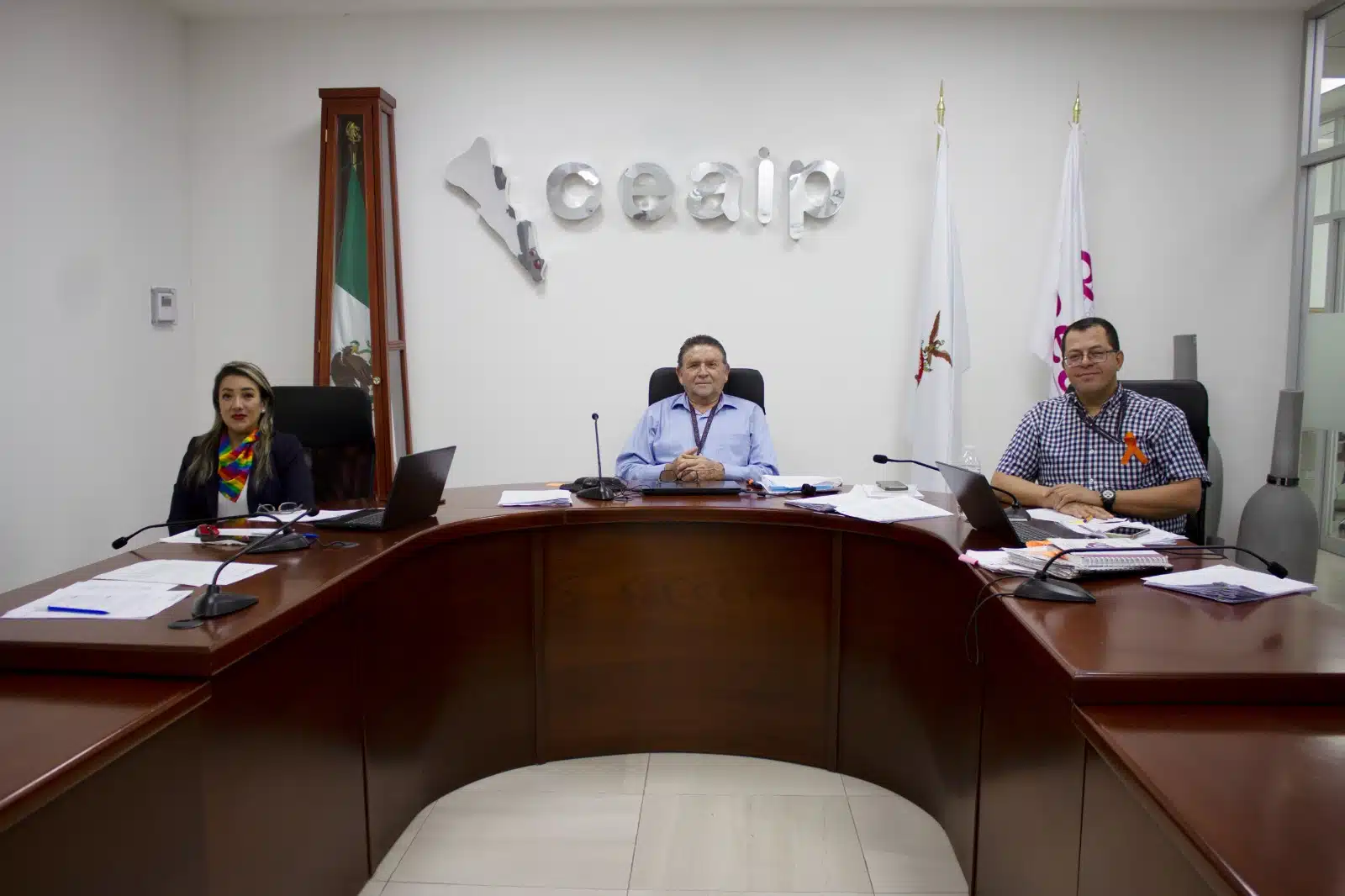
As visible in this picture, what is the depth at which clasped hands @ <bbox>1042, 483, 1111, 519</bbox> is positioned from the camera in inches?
Answer: 91.0

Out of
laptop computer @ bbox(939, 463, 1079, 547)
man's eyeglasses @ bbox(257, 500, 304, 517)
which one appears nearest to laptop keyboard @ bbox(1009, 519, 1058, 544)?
laptop computer @ bbox(939, 463, 1079, 547)

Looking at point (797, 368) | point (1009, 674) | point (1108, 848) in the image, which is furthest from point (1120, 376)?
point (1108, 848)

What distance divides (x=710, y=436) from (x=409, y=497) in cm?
133

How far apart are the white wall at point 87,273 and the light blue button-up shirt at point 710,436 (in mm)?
2082

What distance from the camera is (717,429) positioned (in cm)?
319

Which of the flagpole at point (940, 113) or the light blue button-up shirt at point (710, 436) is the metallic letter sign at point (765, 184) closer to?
the flagpole at point (940, 113)

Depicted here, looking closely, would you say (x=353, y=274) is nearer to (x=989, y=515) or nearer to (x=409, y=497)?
(x=409, y=497)

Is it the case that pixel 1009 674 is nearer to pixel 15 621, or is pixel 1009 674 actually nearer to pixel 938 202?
pixel 15 621

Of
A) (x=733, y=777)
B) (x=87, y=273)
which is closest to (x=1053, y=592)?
(x=733, y=777)

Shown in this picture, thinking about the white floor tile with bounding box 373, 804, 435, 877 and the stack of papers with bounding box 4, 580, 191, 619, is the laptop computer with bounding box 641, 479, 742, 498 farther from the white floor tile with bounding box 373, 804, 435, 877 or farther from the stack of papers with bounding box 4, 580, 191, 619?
the stack of papers with bounding box 4, 580, 191, 619

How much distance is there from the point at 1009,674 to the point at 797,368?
262 cm

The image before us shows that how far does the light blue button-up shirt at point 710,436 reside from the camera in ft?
10.4

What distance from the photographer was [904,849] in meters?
2.06

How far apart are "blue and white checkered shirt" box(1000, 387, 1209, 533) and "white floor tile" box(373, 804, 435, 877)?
2006mm
